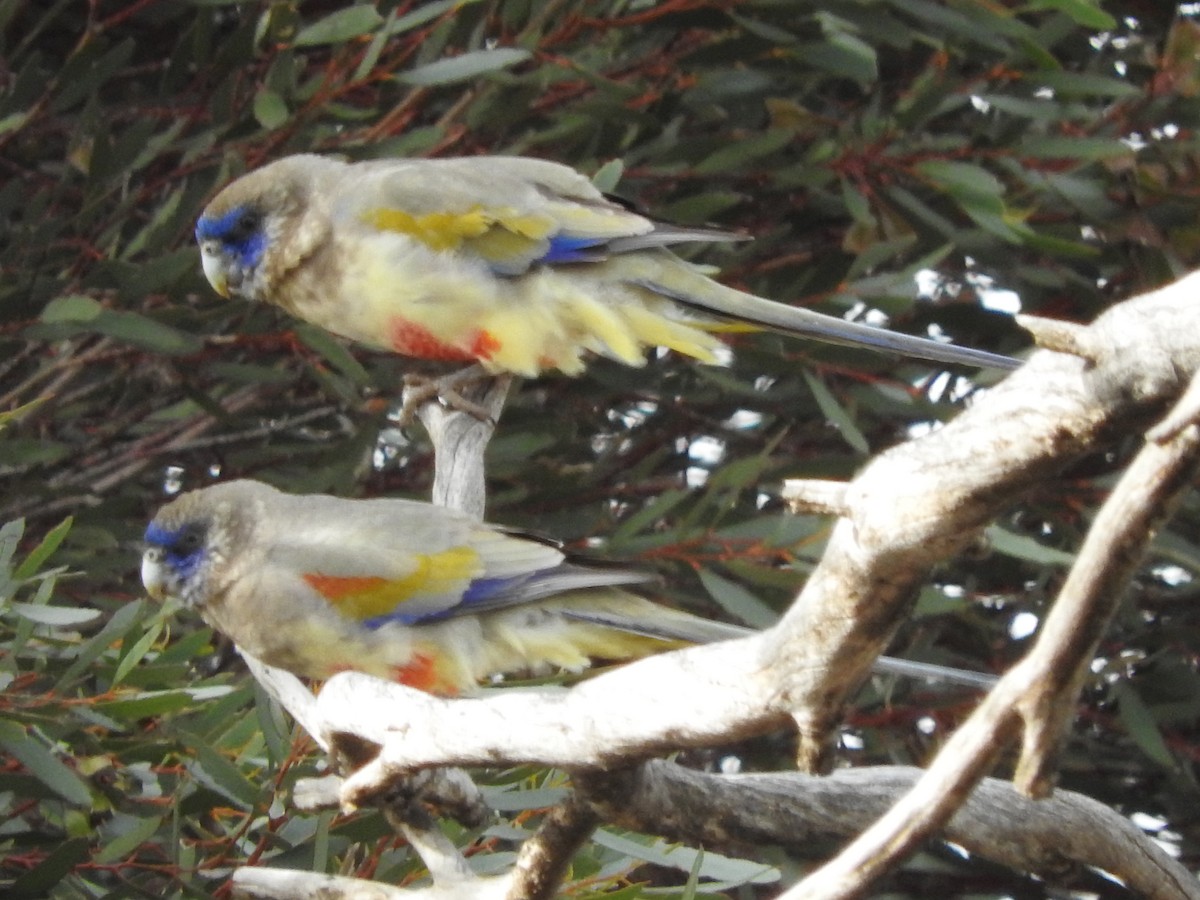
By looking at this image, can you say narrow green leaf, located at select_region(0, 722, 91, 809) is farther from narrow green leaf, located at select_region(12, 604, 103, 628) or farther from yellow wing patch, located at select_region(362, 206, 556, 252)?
yellow wing patch, located at select_region(362, 206, 556, 252)

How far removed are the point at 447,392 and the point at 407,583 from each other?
47 cm

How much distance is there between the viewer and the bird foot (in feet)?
8.86

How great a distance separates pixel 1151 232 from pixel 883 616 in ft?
7.59

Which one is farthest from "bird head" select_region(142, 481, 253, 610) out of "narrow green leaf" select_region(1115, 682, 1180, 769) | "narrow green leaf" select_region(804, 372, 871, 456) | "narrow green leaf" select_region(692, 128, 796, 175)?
"narrow green leaf" select_region(1115, 682, 1180, 769)

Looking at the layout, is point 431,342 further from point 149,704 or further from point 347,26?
point 149,704

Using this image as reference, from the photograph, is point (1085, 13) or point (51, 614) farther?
point (1085, 13)

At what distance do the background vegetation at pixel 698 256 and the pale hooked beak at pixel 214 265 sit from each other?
6 cm

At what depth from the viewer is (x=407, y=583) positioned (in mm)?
2350

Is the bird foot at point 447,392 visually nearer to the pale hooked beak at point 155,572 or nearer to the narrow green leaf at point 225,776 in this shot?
the pale hooked beak at point 155,572

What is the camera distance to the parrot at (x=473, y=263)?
109 inches

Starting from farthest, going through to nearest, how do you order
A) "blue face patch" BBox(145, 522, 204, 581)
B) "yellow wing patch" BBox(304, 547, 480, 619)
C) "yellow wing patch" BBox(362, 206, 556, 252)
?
"yellow wing patch" BBox(362, 206, 556, 252)
"blue face patch" BBox(145, 522, 204, 581)
"yellow wing patch" BBox(304, 547, 480, 619)

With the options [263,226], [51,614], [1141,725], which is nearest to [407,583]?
[51,614]

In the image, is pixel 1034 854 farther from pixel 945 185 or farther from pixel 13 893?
pixel 945 185

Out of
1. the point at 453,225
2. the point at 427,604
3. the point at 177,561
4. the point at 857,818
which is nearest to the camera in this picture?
the point at 857,818
